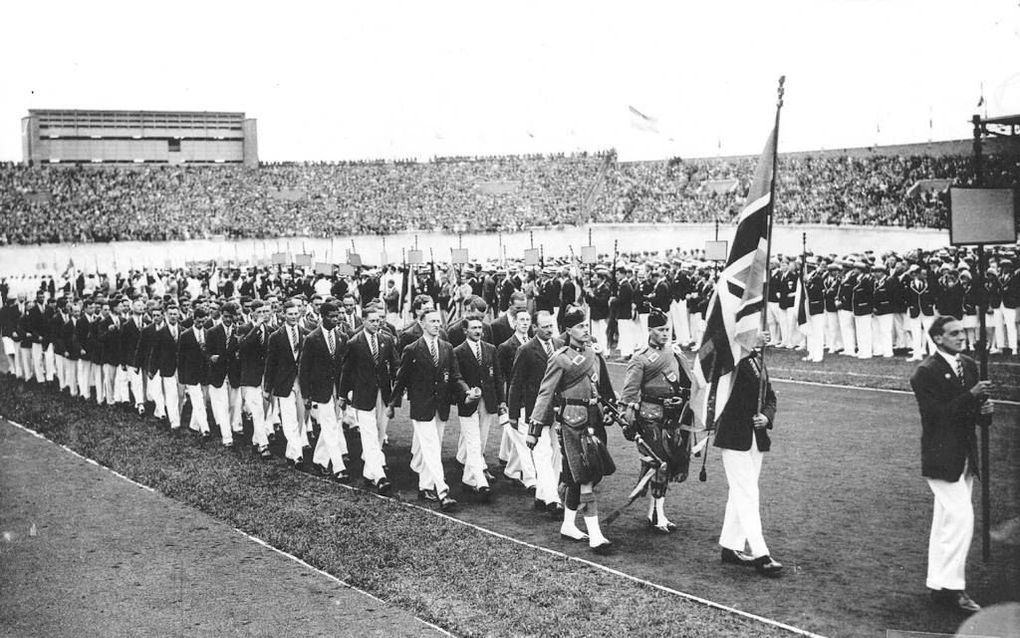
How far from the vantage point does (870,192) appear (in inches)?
1511

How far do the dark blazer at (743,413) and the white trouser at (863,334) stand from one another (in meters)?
12.6

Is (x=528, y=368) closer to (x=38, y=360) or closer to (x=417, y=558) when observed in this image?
(x=417, y=558)

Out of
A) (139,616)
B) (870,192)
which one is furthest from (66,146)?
(139,616)

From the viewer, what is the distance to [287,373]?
41.1 feet

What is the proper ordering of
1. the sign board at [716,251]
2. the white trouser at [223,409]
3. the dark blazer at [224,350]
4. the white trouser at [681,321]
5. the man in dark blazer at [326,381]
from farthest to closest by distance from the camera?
the white trouser at [681,321] → the sign board at [716,251] → the dark blazer at [224,350] → the white trouser at [223,409] → the man in dark blazer at [326,381]

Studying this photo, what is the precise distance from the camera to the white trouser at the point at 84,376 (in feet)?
62.5

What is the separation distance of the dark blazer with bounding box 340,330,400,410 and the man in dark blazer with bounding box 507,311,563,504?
1801mm

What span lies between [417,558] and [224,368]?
6837 mm

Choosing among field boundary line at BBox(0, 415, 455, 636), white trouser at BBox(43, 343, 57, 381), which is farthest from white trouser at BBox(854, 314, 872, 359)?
white trouser at BBox(43, 343, 57, 381)

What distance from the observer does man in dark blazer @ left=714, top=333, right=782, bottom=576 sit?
25.2 feet

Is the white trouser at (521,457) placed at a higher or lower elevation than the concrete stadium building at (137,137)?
lower

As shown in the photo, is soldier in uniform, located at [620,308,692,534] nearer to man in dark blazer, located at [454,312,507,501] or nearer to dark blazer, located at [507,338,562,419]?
dark blazer, located at [507,338,562,419]

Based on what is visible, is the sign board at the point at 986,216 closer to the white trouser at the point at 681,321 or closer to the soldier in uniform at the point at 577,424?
the soldier in uniform at the point at 577,424

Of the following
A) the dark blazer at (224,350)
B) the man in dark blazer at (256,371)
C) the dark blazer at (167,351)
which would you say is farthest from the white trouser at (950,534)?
the dark blazer at (167,351)
